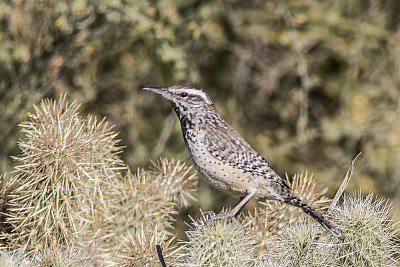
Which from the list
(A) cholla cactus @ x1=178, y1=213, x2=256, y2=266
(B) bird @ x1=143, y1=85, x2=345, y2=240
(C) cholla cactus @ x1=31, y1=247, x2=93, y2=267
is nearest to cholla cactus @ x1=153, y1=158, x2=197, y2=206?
(B) bird @ x1=143, y1=85, x2=345, y2=240

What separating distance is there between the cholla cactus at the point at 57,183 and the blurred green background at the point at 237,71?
179cm

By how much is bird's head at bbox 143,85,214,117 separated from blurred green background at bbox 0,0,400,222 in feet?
3.32

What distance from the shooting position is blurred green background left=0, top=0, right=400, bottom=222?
13.9 ft

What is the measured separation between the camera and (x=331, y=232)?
81.3 inches

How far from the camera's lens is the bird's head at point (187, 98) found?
292 cm

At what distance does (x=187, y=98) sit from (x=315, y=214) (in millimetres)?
969

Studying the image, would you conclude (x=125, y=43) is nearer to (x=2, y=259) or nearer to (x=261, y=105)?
(x=261, y=105)

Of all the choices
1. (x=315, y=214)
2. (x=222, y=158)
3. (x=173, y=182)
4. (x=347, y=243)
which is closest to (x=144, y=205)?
(x=173, y=182)

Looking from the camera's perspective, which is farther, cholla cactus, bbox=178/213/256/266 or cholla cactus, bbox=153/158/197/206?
cholla cactus, bbox=153/158/197/206

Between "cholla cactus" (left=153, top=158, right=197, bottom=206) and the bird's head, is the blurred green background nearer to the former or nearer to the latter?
the bird's head

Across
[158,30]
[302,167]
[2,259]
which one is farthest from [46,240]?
[302,167]

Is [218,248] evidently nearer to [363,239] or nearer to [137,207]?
[363,239]

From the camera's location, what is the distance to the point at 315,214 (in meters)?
2.36

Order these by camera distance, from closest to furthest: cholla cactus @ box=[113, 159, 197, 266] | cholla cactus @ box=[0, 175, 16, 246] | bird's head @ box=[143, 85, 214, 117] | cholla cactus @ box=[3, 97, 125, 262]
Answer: cholla cactus @ box=[3, 97, 125, 262] → cholla cactus @ box=[0, 175, 16, 246] → cholla cactus @ box=[113, 159, 197, 266] → bird's head @ box=[143, 85, 214, 117]
